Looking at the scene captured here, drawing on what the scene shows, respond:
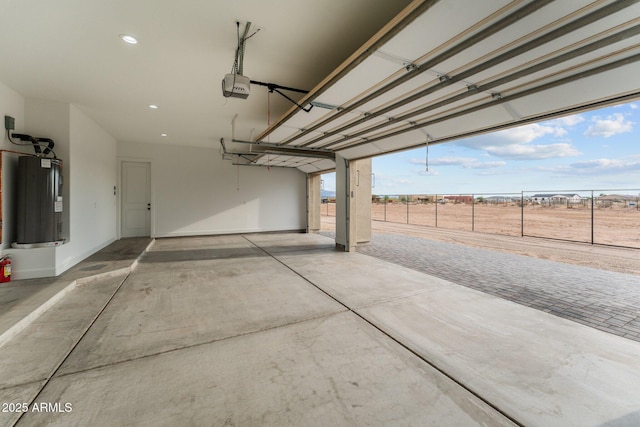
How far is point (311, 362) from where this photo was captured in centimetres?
211

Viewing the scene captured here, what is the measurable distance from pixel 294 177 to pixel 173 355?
344 inches

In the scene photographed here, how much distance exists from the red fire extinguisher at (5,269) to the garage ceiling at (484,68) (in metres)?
4.54

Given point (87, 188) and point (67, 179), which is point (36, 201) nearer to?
point (67, 179)

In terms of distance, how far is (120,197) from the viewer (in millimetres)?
7875

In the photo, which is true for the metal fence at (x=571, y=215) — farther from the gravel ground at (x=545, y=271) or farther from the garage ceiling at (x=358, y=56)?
the garage ceiling at (x=358, y=56)

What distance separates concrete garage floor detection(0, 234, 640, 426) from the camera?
5.33 ft

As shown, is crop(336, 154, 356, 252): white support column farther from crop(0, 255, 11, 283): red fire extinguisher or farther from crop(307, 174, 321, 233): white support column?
crop(0, 255, 11, 283): red fire extinguisher

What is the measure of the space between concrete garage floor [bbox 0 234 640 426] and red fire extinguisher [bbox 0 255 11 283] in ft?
3.88

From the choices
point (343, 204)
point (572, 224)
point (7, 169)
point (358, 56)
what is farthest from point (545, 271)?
point (572, 224)

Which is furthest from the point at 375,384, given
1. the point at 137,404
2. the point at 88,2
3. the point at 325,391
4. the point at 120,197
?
the point at 120,197

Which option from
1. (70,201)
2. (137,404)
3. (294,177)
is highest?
(294,177)

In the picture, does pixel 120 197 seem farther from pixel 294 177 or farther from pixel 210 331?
pixel 210 331

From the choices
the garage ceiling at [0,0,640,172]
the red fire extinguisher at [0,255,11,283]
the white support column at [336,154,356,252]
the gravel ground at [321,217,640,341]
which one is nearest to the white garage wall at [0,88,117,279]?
the red fire extinguisher at [0,255,11,283]

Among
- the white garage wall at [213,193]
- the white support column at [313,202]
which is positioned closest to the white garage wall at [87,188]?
the white garage wall at [213,193]
